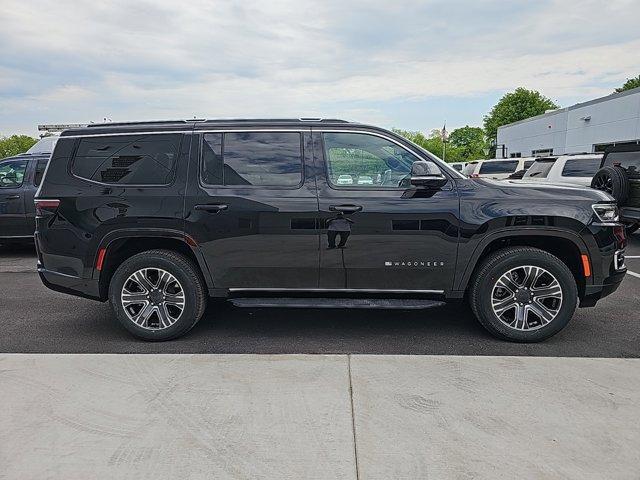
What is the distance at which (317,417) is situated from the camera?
10.6 feet

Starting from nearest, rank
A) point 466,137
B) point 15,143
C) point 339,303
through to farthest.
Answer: point 339,303, point 15,143, point 466,137

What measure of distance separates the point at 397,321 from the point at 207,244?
2.07m

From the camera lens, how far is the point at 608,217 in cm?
444

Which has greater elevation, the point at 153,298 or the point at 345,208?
the point at 345,208

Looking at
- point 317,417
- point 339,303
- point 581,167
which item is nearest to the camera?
point 317,417

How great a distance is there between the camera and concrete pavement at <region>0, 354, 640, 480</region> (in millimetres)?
2756

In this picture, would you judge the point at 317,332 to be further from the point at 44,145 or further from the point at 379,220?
the point at 44,145

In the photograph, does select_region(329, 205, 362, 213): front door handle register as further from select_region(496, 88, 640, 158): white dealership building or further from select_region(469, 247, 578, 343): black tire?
select_region(496, 88, 640, 158): white dealership building

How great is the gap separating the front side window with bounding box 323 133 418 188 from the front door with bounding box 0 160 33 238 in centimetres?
679

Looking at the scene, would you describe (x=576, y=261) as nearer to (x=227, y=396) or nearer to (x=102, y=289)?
(x=227, y=396)

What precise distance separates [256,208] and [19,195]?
6404 mm

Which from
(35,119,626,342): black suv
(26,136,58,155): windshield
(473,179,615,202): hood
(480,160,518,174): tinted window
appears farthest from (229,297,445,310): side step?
(480,160,518,174): tinted window

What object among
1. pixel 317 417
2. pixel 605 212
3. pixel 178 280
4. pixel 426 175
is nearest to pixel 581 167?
pixel 605 212

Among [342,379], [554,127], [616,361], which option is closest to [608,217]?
[616,361]
